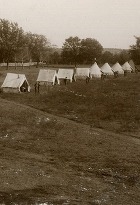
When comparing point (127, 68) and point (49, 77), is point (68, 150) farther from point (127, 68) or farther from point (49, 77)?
point (127, 68)

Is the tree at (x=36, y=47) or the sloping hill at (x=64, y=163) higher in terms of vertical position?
the tree at (x=36, y=47)

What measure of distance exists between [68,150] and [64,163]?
10.3 ft

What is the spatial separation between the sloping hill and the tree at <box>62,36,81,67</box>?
95.3 metres

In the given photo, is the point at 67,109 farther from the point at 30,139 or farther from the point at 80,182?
the point at 80,182

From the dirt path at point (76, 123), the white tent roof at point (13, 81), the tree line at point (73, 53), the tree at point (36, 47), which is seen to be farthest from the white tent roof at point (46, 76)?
the tree at point (36, 47)

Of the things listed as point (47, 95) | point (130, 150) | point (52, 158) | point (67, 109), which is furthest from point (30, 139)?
point (47, 95)

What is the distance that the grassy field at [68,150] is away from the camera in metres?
18.5

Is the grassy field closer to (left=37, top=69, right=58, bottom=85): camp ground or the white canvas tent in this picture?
the white canvas tent

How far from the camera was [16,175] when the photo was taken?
812 inches

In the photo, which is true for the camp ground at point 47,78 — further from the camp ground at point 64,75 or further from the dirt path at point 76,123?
the dirt path at point 76,123

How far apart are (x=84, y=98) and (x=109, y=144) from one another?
21.1 m

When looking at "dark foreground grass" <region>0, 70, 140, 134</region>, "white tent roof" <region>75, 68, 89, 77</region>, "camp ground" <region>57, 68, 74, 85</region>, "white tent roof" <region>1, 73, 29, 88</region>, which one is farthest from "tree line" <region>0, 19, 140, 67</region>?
"dark foreground grass" <region>0, 70, 140, 134</region>

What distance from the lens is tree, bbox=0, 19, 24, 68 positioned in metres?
99.2

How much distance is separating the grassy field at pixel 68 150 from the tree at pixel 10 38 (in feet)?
172
